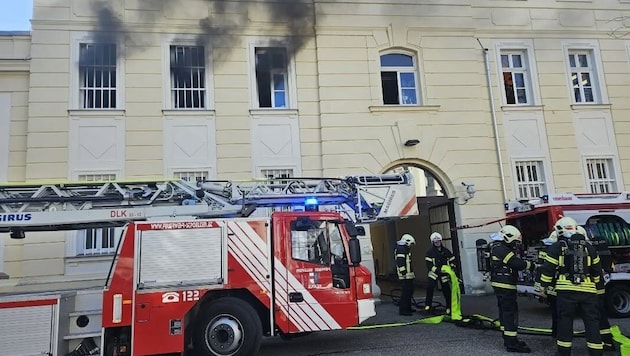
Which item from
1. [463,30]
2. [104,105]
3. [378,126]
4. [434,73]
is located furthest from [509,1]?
[104,105]

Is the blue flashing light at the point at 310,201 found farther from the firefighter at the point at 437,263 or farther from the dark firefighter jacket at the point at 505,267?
the firefighter at the point at 437,263

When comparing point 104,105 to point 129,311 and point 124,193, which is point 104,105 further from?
point 129,311

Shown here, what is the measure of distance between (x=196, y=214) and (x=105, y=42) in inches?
287

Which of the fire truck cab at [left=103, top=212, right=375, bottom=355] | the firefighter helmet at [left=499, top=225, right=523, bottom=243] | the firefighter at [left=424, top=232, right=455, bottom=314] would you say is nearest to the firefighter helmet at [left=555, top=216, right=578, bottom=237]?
the firefighter helmet at [left=499, top=225, right=523, bottom=243]

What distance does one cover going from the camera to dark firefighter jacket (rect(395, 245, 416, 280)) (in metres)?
10.0

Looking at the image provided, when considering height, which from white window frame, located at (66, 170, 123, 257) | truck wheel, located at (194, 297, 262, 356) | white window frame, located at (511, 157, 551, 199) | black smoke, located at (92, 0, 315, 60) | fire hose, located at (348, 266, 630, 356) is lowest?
fire hose, located at (348, 266, 630, 356)

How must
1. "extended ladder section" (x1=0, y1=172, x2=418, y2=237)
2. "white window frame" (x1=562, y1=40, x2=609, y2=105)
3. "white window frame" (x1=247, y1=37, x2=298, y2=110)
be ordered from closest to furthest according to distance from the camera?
"extended ladder section" (x1=0, y1=172, x2=418, y2=237) → "white window frame" (x1=247, y1=37, x2=298, y2=110) → "white window frame" (x1=562, y1=40, x2=609, y2=105)

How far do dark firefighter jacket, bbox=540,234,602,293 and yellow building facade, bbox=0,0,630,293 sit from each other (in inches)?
246

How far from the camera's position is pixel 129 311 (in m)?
6.18

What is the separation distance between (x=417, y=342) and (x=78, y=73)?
10.2m

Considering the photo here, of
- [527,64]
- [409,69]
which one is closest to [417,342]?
[409,69]

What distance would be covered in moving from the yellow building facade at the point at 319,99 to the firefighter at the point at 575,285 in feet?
20.7

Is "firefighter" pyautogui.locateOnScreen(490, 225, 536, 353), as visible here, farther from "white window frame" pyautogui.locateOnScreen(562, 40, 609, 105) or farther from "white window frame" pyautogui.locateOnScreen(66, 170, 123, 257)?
"white window frame" pyautogui.locateOnScreen(562, 40, 609, 105)

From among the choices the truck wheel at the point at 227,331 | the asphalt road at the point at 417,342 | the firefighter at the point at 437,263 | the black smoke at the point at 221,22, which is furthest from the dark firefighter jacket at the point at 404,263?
the black smoke at the point at 221,22
